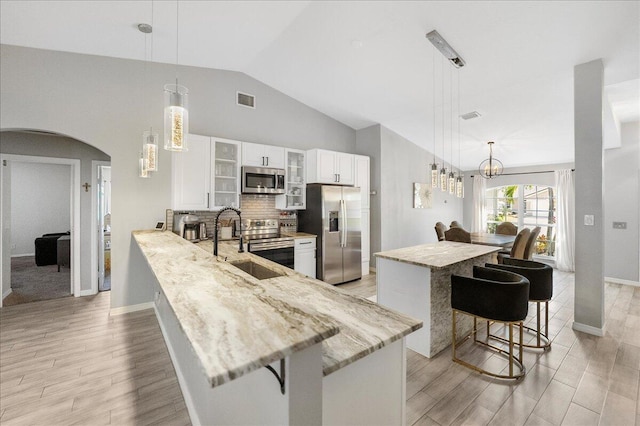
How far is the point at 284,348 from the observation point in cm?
75

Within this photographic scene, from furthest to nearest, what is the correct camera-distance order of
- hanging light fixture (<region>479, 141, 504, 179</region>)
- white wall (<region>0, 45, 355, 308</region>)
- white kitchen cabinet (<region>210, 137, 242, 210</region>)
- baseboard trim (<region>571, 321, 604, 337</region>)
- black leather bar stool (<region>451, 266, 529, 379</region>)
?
hanging light fixture (<region>479, 141, 504, 179</region>) → white kitchen cabinet (<region>210, 137, 242, 210</region>) → white wall (<region>0, 45, 355, 308</region>) → baseboard trim (<region>571, 321, 604, 337</region>) → black leather bar stool (<region>451, 266, 529, 379</region>)

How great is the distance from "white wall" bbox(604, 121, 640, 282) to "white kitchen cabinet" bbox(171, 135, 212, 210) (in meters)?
7.14

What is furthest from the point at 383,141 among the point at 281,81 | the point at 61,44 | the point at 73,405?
the point at 73,405

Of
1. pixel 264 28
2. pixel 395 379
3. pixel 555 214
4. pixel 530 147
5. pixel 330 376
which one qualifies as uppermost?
pixel 264 28

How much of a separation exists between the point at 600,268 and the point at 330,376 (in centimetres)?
364

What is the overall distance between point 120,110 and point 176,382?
342cm

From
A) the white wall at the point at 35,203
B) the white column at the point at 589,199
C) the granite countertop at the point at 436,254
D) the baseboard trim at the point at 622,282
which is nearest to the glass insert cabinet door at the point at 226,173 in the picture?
the granite countertop at the point at 436,254

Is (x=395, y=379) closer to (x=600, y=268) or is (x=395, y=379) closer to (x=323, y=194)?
(x=600, y=268)

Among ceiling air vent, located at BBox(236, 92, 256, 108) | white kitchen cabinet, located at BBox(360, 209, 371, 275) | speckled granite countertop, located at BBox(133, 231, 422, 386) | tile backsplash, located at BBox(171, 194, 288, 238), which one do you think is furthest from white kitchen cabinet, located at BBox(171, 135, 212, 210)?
white kitchen cabinet, located at BBox(360, 209, 371, 275)

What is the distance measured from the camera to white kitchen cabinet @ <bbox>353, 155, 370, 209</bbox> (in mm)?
5590

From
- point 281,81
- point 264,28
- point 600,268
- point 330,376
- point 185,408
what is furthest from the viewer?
point 281,81

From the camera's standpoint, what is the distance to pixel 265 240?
14.1 feet

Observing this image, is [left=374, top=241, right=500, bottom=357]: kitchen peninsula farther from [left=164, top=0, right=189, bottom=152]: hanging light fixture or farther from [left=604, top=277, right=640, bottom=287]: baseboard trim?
[left=604, top=277, right=640, bottom=287]: baseboard trim

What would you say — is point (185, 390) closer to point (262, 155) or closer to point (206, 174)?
point (206, 174)
